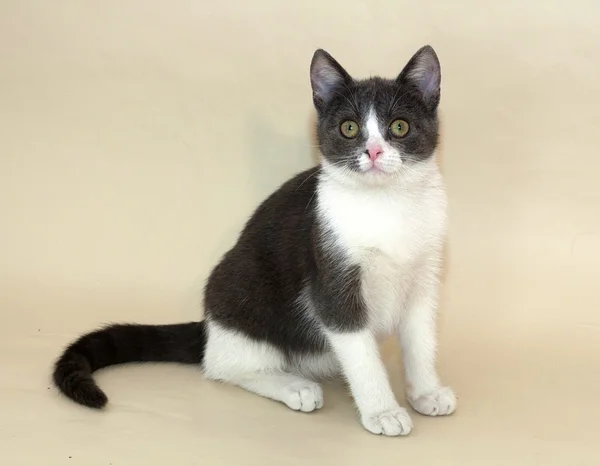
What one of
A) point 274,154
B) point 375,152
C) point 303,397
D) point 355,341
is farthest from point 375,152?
point 274,154

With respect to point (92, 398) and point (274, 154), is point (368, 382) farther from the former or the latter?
point (274, 154)

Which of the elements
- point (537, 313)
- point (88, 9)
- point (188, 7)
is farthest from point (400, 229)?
point (88, 9)

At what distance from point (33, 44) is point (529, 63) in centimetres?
195

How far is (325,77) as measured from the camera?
2510 millimetres

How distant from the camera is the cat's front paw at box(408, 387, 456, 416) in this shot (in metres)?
2.48

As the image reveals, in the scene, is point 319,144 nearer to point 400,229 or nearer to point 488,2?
point 400,229

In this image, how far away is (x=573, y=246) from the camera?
10.4 feet

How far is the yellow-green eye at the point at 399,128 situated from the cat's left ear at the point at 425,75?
14 cm

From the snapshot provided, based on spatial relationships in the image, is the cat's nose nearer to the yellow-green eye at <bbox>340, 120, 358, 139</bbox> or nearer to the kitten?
the kitten

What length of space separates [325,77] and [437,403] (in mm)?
1064

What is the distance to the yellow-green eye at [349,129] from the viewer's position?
94.6 inches

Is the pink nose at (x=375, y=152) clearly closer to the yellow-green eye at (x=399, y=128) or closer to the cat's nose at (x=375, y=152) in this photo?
the cat's nose at (x=375, y=152)

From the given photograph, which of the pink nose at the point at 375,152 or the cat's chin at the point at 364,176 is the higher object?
the pink nose at the point at 375,152

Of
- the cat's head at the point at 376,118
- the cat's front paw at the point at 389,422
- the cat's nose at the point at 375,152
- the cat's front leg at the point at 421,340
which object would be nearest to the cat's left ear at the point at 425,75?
the cat's head at the point at 376,118
